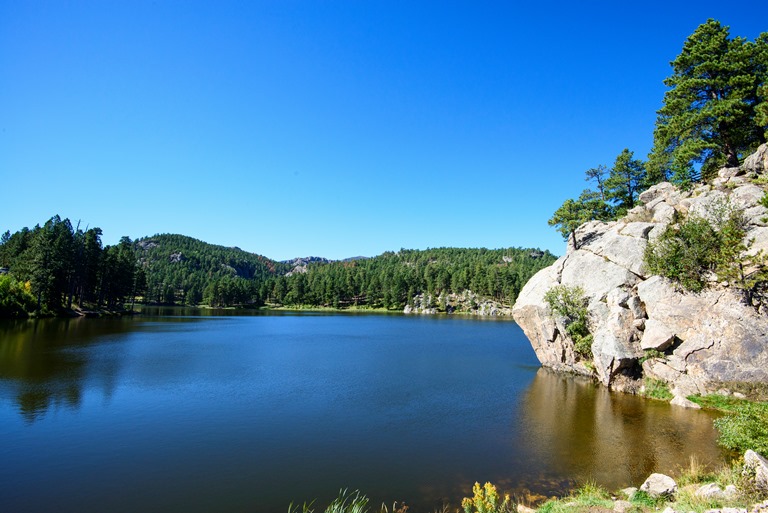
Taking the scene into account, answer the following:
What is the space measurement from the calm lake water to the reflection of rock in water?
0.12 m

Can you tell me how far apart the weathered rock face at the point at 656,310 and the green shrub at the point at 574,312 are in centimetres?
65

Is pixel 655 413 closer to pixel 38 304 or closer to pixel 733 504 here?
pixel 733 504

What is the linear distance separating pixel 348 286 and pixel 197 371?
153349 millimetres

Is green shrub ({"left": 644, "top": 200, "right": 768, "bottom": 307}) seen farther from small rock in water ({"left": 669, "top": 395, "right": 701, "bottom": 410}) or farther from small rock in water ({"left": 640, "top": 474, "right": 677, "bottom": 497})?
small rock in water ({"left": 640, "top": 474, "right": 677, "bottom": 497})

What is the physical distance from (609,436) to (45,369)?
4647 centimetres

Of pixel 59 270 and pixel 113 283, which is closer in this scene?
pixel 59 270

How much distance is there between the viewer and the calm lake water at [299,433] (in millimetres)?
16906

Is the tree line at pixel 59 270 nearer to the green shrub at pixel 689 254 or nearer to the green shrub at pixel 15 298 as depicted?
the green shrub at pixel 15 298

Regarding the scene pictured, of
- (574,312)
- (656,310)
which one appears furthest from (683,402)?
(574,312)

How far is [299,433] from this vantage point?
76.7 feet

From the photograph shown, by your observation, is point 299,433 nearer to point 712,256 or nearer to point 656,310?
point 656,310

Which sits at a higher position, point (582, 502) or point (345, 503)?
point (582, 502)

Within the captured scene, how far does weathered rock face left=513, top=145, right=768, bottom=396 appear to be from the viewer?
28.1 meters

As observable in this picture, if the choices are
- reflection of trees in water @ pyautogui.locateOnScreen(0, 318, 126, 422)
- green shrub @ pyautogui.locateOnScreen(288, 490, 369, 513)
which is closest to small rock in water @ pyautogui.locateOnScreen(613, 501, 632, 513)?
green shrub @ pyautogui.locateOnScreen(288, 490, 369, 513)
